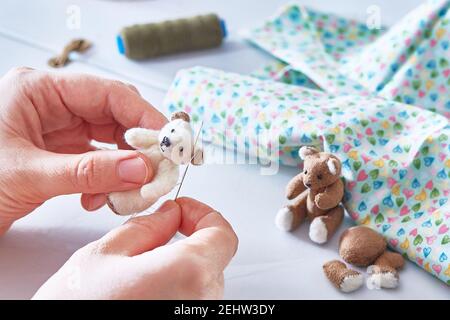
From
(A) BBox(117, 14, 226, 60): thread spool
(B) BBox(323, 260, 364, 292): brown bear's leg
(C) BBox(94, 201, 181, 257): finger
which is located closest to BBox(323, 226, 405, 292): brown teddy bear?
(B) BBox(323, 260, 364, 292): brown bear's leg

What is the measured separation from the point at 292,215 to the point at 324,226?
0.17 ft

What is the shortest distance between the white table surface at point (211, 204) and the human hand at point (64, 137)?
0.07 m

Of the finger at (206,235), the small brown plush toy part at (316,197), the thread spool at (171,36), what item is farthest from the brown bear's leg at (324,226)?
the thread spool at (171,36)

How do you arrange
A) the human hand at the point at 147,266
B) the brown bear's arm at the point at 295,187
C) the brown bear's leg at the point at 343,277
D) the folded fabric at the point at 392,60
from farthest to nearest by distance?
the folded fabric at the point at 392,60 → the brown bear's arm at the point at 295,187 → the brown bear's leg at the point at 343,277 → the human hand at the point at 147,266

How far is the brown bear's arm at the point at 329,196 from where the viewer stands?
0.86m

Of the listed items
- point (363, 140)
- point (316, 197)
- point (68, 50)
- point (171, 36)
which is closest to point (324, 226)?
point (316, 197)

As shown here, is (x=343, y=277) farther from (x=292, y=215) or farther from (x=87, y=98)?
(x=87, y=98)

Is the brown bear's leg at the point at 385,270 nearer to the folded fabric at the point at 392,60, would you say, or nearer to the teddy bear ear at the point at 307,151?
the teddy bear ear at the point at 307,151

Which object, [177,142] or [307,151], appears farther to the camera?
[307,151]

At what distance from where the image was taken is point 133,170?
70 cm

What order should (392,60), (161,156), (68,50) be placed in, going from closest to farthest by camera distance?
1. (161,156)
2. (392,60)
3. (68,50)

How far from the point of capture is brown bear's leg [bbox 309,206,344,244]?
88 centimetres

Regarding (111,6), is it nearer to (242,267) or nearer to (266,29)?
(266,29)

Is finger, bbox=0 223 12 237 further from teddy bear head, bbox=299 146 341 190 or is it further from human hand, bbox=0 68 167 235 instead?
teddy bear head, bbox=299 146 341 190
